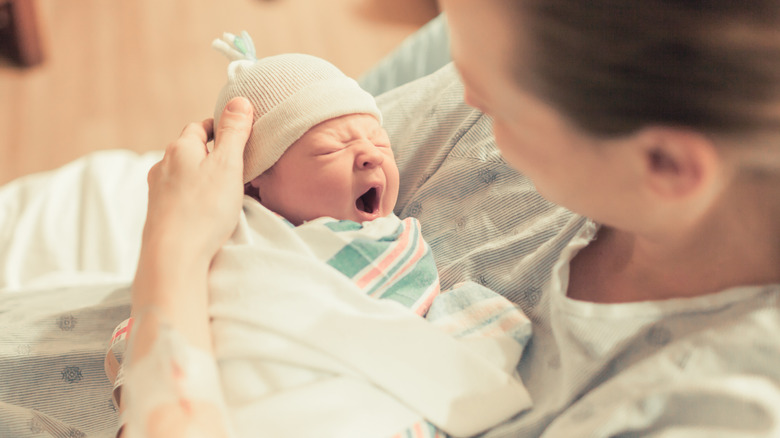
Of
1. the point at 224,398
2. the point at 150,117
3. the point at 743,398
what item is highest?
the point at 743,398

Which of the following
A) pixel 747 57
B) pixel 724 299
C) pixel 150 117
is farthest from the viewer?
pixel 150 117

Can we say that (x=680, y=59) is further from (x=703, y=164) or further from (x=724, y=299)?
(x=724, y=299)

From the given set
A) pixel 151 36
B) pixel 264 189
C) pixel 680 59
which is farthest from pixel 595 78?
pixel 151 36

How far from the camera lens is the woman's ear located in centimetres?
47

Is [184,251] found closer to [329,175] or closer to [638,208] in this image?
[329,175]

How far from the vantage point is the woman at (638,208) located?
0.45 meters

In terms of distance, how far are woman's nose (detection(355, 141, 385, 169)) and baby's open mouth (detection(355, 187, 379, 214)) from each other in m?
0.06

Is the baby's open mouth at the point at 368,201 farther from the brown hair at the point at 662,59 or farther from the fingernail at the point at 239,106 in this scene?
the brown hair at the point at 662,59

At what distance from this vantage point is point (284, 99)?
0.91 metres

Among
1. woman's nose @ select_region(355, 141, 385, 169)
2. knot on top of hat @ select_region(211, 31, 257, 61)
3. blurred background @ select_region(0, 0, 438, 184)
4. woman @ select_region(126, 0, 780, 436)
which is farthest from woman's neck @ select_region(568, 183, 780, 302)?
blurred background @ select_region(0, 0, 438, 184)

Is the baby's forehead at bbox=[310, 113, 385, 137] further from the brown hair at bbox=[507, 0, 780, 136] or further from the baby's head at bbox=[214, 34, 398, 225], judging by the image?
the brown hair at bbox=[507, 0, 780, 136]

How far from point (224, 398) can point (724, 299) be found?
492 mm

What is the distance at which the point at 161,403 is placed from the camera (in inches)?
22.8

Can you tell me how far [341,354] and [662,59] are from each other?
0.42 metres
